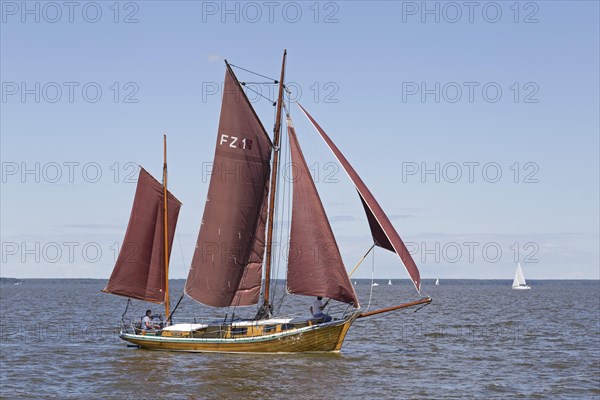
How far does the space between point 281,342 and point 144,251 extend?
8.61 meters

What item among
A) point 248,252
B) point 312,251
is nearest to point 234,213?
point 248,252

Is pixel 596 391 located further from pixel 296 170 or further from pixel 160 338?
pixel 160 338

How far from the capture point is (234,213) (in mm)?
39406

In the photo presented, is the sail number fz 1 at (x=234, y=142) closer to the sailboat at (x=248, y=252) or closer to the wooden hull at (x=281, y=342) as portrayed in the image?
the sailboat at (x=248, y=252)

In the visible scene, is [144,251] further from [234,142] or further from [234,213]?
[234,142]

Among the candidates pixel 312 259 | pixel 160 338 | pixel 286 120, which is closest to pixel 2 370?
pixel 160 338

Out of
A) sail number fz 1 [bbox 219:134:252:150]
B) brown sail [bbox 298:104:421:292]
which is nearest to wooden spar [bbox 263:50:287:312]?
sail number fz 1 [bbox 219:134:252:150]

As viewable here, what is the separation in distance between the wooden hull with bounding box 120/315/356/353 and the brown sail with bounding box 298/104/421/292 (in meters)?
4.11

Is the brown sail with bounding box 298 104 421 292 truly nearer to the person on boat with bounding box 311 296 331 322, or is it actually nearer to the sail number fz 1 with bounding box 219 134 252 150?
the sail number fz 1 with bounding box 219 134 252 150

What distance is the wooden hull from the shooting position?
38000mm

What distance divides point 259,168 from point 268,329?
765 centimetres

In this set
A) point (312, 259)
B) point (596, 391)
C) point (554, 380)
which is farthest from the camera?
point (312, 259)

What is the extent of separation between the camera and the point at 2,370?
35.4 metres

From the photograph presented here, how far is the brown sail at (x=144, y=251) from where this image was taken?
135 ft
